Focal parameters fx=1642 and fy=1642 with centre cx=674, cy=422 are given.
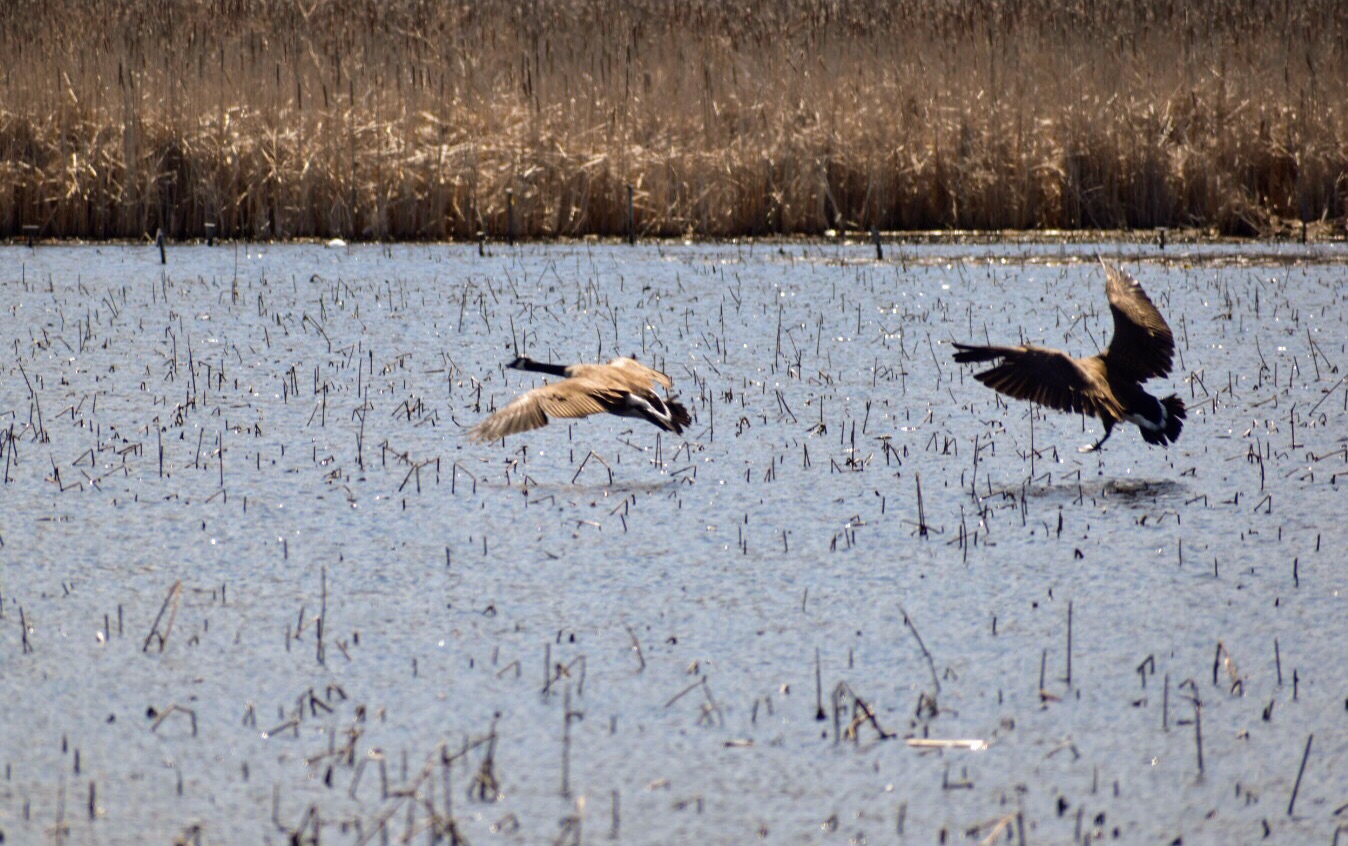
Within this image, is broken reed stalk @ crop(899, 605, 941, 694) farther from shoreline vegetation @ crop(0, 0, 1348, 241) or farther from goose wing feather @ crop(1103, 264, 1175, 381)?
shoreline vegetation @ crop(0, 0, 1348, 241)

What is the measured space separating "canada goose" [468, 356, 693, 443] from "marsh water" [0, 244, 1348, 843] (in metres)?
0.20

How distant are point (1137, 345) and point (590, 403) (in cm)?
185

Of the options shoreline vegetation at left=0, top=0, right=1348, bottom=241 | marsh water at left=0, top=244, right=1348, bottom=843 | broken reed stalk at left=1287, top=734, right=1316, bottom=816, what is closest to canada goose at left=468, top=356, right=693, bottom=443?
marsh water at left=0, top=244, right=1348, bottom=843

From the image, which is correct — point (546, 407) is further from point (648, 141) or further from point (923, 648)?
point (648, 141)

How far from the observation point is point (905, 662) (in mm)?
3508

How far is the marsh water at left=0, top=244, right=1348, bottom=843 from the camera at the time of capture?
285cm

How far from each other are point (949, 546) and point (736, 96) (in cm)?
808

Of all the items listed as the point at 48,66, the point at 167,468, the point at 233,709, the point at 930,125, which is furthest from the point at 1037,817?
the point at 48,66

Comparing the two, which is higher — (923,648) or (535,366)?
(535,366)

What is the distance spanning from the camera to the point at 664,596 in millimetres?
3988

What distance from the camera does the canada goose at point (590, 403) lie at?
4.93 metres

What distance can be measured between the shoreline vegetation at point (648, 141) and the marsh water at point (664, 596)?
3509mm

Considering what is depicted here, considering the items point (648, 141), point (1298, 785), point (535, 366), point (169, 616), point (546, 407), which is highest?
point (648, 141)

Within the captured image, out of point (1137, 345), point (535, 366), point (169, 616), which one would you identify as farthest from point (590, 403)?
point (1137, 345)
